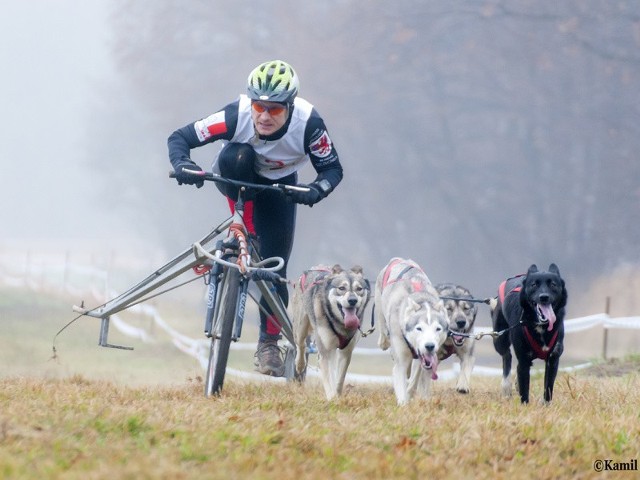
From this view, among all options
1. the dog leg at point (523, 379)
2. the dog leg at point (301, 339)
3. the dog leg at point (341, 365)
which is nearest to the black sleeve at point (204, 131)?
the dog leg at point (341, 365)

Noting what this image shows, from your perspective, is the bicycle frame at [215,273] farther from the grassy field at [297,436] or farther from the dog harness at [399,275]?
the dog harness at [399,275]

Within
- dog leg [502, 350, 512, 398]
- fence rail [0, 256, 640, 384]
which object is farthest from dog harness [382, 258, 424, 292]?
fence rail [0, 256, 640, 384]

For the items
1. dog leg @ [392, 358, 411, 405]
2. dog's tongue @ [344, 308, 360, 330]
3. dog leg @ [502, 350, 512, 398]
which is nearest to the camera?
dog leg @ [392, 358, 411, 405]

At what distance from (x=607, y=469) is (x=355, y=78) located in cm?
3017

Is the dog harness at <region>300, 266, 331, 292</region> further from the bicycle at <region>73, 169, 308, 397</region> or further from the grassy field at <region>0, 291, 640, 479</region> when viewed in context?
the grassy field at <region>0, 291, 640, 479</region>

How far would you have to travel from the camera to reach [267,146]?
834cm

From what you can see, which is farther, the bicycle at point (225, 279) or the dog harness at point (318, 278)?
the dog harness at point (318, 278)

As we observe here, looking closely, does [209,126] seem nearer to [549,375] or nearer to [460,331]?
[549,375]

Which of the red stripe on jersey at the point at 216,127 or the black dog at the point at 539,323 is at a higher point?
the red stripe on jersey at the point at 216,127

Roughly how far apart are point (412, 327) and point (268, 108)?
67.1 inches

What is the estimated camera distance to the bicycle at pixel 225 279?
302 inches

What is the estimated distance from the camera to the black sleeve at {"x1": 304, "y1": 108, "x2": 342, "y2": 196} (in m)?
8.31

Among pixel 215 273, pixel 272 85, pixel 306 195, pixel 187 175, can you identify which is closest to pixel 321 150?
pixel 306 195

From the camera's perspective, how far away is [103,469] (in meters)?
4.63
